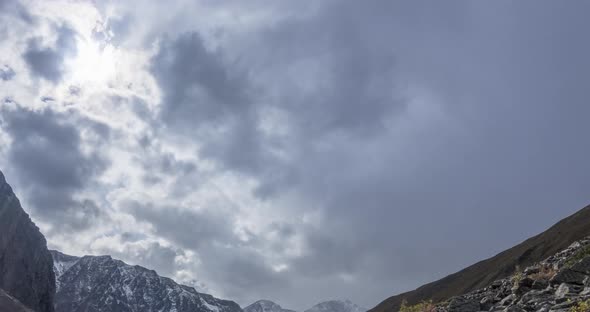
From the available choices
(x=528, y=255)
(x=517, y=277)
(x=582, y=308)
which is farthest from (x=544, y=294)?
(x=528, y=255)

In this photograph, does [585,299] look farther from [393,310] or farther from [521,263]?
[393,310]

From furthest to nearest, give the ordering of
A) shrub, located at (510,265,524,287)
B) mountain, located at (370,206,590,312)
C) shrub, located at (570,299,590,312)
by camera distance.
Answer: mountain, located at (370,206,590,312), shrub, located at (510,265,524,287), shrub, located at (570,299,590,312)

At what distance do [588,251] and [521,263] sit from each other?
359 feet

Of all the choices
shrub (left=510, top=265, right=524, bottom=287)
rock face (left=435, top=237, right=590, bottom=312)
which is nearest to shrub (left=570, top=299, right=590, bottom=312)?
rock face (left=435, top=237, right=590, bottom=312)

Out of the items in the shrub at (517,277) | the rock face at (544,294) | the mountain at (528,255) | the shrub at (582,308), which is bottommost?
the shrub at (582,308)

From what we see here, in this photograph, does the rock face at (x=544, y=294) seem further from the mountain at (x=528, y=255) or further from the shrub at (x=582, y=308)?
the mountain at (x=528, y=255)

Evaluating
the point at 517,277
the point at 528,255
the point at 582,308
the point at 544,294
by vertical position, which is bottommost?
the point at 582,308

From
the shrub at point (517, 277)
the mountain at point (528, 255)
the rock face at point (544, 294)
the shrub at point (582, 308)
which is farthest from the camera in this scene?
the mountain at point (528, 255)

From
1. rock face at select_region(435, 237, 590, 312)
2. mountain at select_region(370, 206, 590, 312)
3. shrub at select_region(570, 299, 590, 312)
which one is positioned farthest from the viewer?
mountain at select_region(370, 206, 590, 312)

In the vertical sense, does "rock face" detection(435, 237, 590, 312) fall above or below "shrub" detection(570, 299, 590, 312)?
above

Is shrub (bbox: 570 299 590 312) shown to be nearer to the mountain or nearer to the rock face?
the rock face

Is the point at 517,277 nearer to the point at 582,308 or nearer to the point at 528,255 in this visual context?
the point at 582,308

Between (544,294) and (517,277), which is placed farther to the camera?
(517,277)

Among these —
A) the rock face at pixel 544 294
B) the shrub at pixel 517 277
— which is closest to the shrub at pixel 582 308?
the rock face at pixel 544 294
